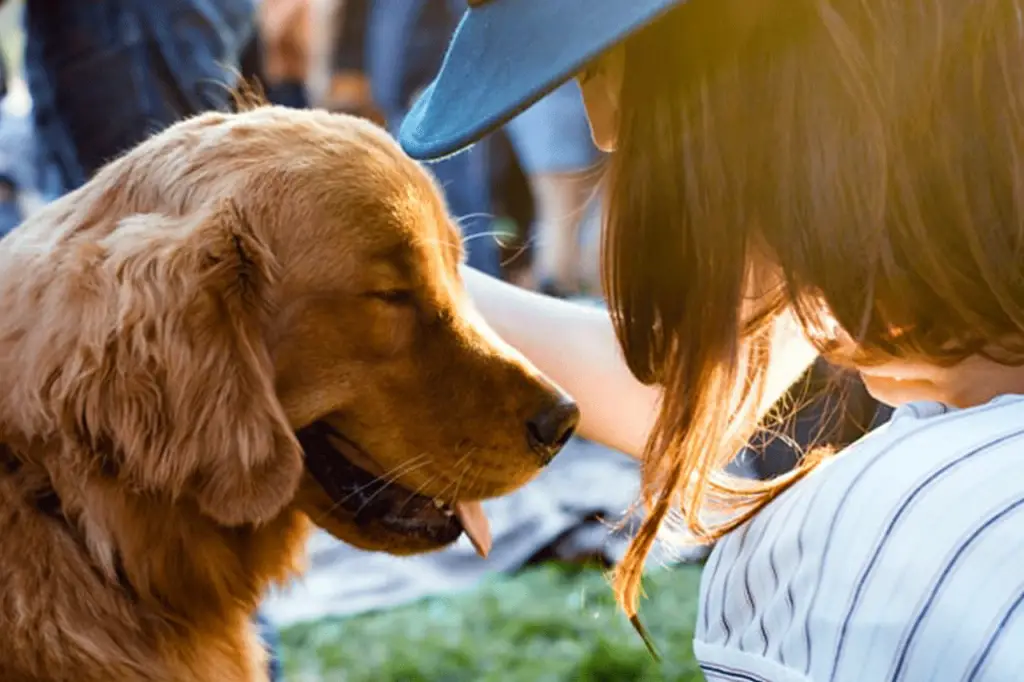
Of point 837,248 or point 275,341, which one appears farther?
point 275,341

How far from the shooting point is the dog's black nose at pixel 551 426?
2.01 meters

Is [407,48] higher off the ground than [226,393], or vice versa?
[226,393]

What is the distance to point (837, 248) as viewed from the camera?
1274 mm

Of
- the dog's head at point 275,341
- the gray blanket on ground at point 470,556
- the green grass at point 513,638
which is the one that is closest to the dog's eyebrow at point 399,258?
the dog's head at point 275,341

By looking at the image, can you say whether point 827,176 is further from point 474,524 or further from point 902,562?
point 474,524

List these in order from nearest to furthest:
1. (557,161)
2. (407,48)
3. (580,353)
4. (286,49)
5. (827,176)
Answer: (827,176), (580,353), (286,49), (407,48), (557,161)

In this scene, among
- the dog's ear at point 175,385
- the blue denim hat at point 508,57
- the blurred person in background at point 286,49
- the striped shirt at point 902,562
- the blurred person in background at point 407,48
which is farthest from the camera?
the blurred person in background at point 407,48

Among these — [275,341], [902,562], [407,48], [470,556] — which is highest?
[902,562]

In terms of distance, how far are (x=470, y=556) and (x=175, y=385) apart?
261cm

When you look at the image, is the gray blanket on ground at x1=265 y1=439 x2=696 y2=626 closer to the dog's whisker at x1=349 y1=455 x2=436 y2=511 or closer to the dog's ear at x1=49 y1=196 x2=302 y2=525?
the dog's whisker at x1=349 y1=455 x2=436 y2=511

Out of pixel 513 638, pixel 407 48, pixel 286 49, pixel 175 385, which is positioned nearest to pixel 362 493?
pixel 175 385

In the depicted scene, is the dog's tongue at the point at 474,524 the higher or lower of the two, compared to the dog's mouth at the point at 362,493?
lower

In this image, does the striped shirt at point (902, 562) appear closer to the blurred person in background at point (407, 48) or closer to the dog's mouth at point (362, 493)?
the dog's mouth at point (362, 493)

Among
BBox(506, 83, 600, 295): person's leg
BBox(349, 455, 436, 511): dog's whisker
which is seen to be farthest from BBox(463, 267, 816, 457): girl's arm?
BBox(506, 83, 600, 295): person's leg
